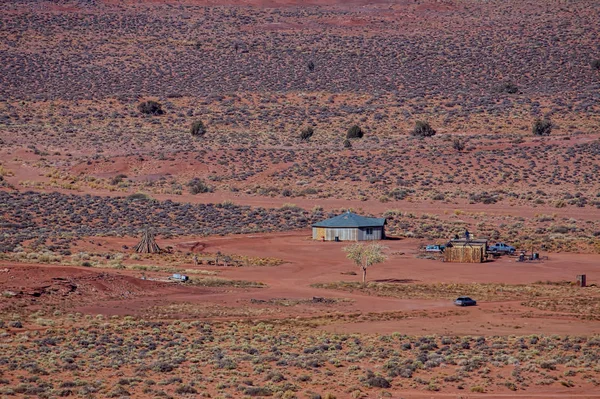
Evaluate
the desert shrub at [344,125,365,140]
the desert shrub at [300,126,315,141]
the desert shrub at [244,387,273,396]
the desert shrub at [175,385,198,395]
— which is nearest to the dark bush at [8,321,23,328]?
the desert shrub at [175,385,198,395]

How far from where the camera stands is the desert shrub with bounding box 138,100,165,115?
320 feet

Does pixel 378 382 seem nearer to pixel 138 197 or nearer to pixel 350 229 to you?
pixel 350 229

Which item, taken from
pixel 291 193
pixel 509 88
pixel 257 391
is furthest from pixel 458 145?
pixel 257 391

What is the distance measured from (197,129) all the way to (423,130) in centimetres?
2023

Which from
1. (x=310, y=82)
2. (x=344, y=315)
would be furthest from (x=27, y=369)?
(x=310, y=82)

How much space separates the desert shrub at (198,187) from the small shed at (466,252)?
28.9 metres

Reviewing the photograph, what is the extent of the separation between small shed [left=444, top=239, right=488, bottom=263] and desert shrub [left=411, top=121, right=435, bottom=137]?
38.7m

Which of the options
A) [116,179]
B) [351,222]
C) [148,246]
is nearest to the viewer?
[148,246]

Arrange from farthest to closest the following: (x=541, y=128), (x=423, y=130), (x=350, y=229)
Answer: (x=423, y=130), (x=541, y=128), (x=350, y=229)

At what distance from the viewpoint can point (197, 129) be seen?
301 ft

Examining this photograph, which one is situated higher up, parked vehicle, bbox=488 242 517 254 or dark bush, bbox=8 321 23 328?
parked vehicle, bbox=488 242 517 254

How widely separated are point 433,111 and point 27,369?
74095 mm

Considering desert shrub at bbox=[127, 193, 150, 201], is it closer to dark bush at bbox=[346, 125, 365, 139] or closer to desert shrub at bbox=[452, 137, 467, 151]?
dark bush at bbox=[346, 125, 365, 139]

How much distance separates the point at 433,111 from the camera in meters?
96.3
